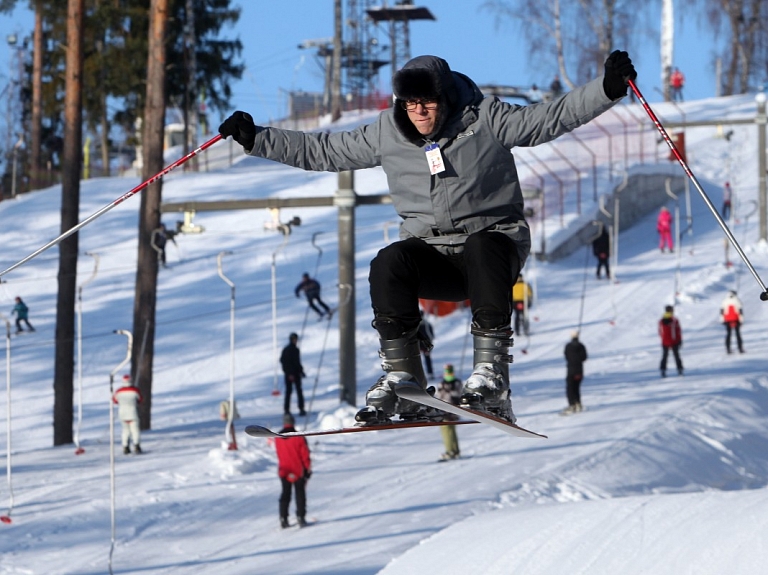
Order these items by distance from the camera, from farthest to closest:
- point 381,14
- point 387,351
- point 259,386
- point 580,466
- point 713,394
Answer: point 381,14
point 259,386
point 713,394
point 580,466
point 387,351

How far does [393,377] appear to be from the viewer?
18.8 feet

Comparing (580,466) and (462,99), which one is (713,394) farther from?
(462,99)

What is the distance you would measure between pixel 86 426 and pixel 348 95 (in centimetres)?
3503

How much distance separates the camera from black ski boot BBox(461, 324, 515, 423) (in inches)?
218

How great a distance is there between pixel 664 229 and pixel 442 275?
2605 centimetres

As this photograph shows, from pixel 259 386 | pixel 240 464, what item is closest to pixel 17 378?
pixel 259 386

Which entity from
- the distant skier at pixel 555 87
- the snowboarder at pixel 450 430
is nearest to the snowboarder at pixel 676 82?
the distant skier at pixel 555 87

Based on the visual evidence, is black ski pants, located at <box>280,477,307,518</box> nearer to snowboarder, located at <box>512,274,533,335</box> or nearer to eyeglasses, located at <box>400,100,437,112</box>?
eyeglasses, located at <box>400,100,437,112</box>

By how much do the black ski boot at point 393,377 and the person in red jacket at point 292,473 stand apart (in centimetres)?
720

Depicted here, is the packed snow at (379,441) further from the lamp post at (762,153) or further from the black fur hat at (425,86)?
the black fur hat at (425,86)

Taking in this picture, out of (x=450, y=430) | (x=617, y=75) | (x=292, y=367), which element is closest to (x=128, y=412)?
(x=292, y=367)

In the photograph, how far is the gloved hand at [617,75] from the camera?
16.5ft

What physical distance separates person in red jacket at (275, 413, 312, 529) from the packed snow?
24cm

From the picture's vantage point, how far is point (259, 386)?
22.0 meters
